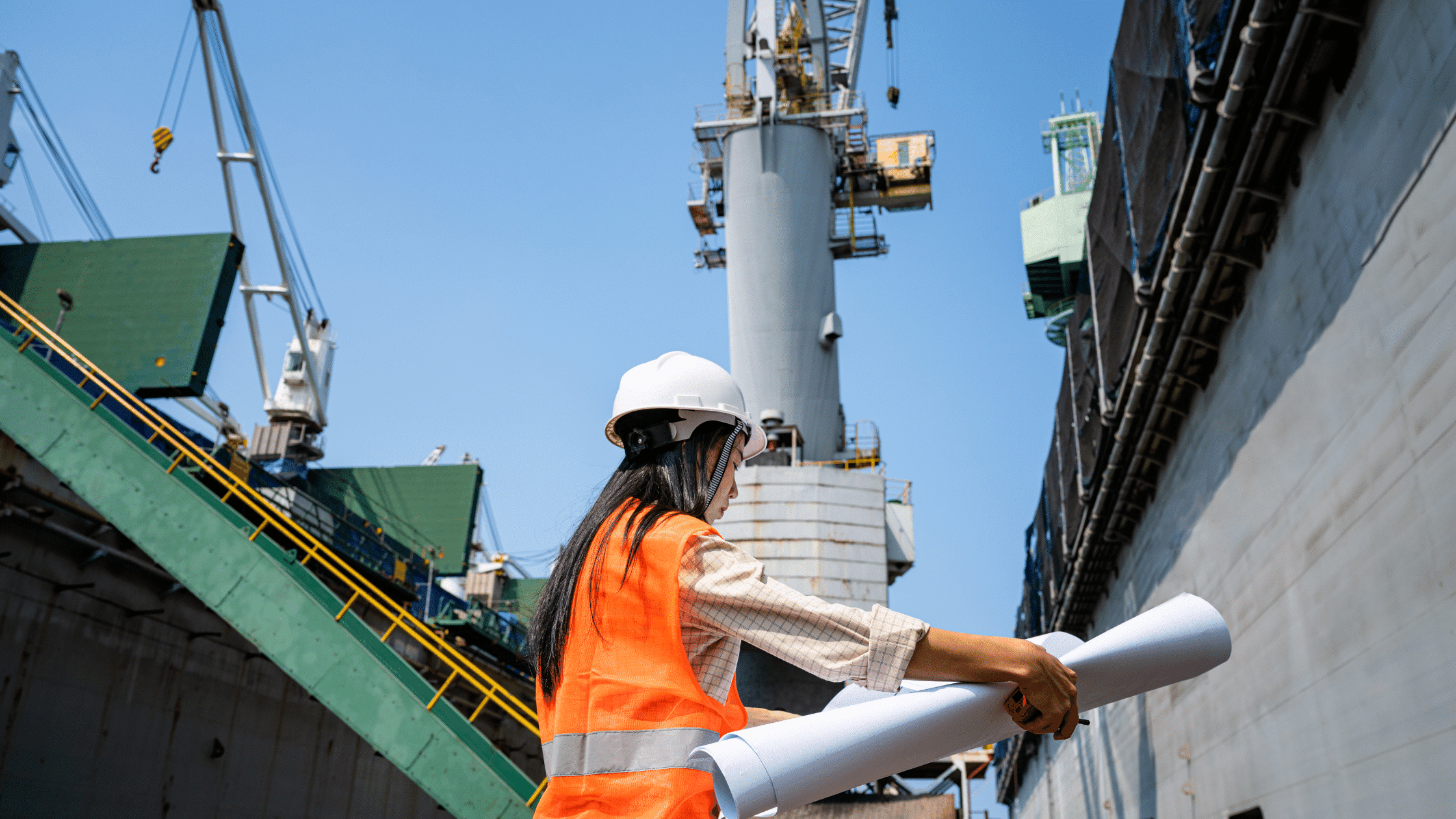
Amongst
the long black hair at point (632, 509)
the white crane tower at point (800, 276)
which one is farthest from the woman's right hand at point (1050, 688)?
the white crane tower at point (800, 276)

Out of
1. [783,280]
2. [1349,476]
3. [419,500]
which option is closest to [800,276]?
[783,280]

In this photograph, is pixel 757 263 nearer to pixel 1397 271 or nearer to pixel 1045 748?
pixel 1045 748

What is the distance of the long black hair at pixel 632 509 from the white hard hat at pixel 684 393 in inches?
1.2

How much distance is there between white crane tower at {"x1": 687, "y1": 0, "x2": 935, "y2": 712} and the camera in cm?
2575

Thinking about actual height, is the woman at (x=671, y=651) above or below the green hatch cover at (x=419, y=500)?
below

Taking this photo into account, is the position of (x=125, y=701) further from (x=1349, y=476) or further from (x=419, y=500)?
(x=419, y=500)

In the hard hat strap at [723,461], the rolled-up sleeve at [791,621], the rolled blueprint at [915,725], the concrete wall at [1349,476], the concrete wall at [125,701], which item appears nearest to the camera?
the rolled blueprint at [915,725]

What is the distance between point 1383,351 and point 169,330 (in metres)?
23.1

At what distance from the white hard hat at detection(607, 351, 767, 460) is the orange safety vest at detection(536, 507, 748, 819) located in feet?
1.39

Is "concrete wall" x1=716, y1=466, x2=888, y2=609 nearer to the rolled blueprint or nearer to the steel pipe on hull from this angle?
the steel pipe on hull

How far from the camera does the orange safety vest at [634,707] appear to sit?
86.2 inches

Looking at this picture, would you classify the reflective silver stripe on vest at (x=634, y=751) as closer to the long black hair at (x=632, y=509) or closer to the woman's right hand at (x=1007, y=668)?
the long black hair at (x=632, y=509)

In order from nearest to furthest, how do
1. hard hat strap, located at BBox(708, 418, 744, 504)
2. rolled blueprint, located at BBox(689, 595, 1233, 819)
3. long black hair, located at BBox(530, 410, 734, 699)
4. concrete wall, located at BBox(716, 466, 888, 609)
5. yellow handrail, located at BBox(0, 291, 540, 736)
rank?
1. rolled blueprint, located at BBox(689, 595, 1233, 819)
2. long black hair, located at BBox(530, 410, 734, 699)
3. hard hat strap, located at BBox(708, 418, 744, 504)
4. yellow handrail, located at BBox(0, 291, 540, 736)
5. concrete wall, located at BBox(716, 466, 888, 609)

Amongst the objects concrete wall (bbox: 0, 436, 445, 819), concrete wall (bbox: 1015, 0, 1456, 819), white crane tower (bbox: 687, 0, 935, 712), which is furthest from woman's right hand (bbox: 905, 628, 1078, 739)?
white crane tower (bbox: 687, 0, 935, 712)
